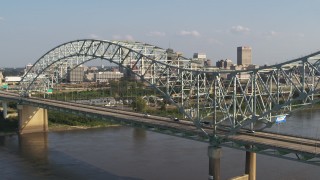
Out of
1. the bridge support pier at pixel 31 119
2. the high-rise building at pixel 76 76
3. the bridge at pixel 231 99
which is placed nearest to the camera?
the bridge at pixel 231 99

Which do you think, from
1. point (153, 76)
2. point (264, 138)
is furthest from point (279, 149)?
point (153, 76)

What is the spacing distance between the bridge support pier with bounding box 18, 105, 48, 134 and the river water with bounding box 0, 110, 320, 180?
3.81 metres

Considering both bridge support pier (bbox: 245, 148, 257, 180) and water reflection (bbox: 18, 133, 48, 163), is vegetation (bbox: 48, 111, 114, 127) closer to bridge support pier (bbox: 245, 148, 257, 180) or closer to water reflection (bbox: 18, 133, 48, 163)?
water reflection (bbox: 18, 133, 48, 163)

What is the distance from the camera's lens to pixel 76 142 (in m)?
41.6

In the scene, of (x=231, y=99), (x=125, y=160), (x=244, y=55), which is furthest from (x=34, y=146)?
(x=244, y=55)

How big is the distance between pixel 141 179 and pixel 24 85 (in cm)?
3711

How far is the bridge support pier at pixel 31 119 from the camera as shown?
160 feet

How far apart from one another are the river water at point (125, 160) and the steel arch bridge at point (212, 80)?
123 inches

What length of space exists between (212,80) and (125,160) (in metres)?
9.94

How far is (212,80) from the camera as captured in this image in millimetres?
27125

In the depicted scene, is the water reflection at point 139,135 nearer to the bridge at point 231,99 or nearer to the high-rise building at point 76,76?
the bridge at point 231,99

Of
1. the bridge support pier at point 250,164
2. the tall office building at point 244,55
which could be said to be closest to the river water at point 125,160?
the bridge support pier at point 250,164

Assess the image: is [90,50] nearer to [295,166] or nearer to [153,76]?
[153,76]

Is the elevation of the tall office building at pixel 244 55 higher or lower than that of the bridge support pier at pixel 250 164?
higher
